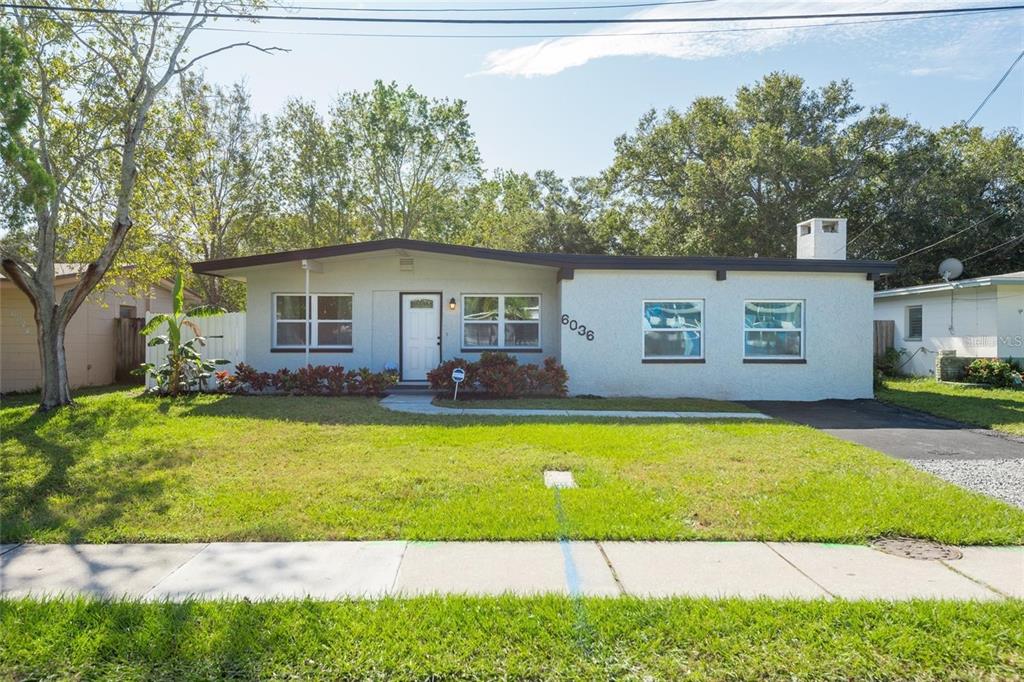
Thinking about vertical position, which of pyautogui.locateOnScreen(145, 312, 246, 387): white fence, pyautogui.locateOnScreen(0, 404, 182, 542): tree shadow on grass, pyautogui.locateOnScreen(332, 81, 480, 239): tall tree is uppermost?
pyautogui.locateOnScreen(332, 81, 480, 239): tall tree

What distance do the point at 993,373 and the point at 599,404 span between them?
1125 centimetres

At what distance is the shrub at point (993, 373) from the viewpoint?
15.5 m

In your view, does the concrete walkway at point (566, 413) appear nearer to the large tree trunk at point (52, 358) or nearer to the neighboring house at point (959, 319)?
the large tree trunk at point (52, 358)

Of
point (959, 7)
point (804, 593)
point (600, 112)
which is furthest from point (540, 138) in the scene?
point (804, 593)

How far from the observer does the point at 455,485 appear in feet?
19.9

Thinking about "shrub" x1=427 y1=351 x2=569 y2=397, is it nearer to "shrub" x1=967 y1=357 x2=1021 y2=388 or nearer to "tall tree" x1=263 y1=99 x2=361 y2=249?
"shrub" x1=967 y1=357 x2=1021 y2=388

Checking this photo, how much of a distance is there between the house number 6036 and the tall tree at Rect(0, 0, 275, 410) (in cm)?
834

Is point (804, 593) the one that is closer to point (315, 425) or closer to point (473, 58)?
point (315, 425)

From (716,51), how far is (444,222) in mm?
21308

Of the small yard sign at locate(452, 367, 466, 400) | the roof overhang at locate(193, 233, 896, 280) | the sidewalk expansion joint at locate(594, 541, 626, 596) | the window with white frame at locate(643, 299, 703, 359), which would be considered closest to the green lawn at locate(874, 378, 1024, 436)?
the roof overhang at locate(193, 233, 896, 280)

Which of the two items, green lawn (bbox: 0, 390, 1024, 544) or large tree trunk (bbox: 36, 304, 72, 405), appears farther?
large tree trunk (bbox: 36, 304, 72, 405)

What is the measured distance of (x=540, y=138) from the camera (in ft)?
73.1

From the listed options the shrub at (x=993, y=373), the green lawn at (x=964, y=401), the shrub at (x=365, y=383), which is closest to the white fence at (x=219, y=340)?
the shrub at (x=365, y=383)

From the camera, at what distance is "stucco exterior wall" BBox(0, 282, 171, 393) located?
47.6ft
